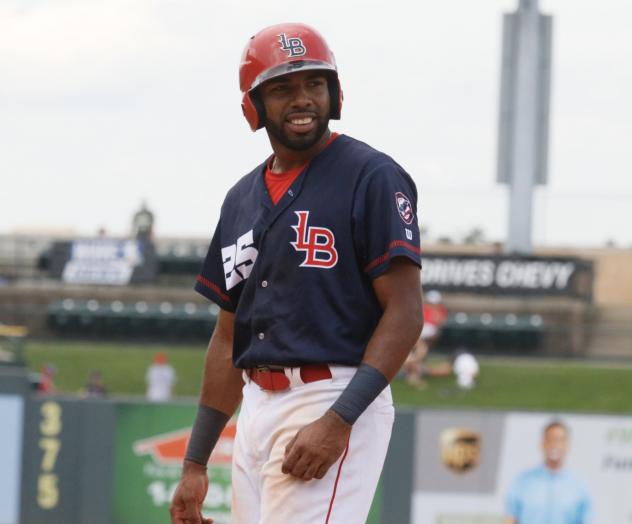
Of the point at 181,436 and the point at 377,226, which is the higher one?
the point at 377,226

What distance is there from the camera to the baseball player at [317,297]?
156 inches

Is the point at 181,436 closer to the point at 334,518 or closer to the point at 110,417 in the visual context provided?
the point at 110,417

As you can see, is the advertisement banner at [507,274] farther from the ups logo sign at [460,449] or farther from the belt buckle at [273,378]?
the belt buckle at [273,378]

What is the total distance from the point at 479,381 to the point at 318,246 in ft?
77.6

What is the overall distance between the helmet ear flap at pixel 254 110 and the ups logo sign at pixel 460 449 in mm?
8978

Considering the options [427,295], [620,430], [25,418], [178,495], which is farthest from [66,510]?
[427,295]

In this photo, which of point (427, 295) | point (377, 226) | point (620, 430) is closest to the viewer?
point (377, 226)

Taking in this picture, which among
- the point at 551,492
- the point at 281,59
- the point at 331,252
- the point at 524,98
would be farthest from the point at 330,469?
the point at 524,98

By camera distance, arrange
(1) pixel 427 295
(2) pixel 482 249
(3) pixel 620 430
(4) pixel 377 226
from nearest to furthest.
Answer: (4) pixel 377 226, (3) pixel 620 430, (1) pixel 427 295, (2) pixel 482 249

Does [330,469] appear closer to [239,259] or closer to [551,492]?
[239,259]

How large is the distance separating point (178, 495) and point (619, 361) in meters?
26.6

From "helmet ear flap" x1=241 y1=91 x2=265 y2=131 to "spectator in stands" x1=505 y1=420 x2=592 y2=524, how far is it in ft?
28.3

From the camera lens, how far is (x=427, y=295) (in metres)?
28.9

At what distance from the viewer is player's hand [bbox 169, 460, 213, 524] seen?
14.5ft
